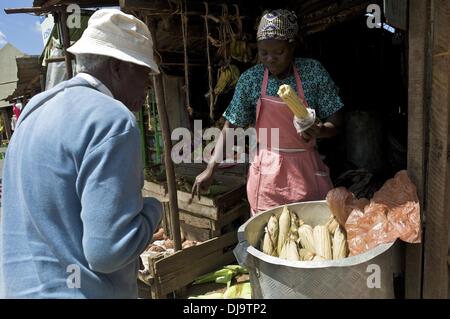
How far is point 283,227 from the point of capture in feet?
7.02

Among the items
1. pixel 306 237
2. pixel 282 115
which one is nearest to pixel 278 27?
pixel 282 115

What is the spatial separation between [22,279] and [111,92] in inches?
30.5

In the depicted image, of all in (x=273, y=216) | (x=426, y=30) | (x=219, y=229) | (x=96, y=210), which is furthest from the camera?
(x=219, y=229)

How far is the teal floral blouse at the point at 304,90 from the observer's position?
2236 mm

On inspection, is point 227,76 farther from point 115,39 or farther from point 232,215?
point 115,39

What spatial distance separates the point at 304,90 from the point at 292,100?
41cm

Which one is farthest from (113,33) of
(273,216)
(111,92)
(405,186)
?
(405,186)

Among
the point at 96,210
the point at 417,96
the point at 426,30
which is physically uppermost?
the point at 426,30

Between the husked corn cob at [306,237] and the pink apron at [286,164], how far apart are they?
0.27 metres

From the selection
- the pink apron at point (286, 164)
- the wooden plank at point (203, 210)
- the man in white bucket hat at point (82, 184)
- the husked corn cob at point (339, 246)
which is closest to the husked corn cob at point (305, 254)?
the husked corn cob at point (339, 246)

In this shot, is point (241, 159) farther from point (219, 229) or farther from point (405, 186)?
point (405, 186)

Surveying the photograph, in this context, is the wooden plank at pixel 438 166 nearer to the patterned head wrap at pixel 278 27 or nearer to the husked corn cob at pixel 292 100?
the husked corn cob at pixel 292 100

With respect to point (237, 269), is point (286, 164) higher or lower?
higher

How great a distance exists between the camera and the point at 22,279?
51.1 inches
